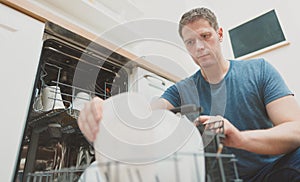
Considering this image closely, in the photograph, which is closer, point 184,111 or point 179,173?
point 179,173

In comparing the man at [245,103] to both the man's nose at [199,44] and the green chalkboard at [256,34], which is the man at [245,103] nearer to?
the man's nose at [199,44]

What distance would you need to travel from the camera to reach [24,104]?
0.59 meters

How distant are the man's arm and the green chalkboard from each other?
97 centimetres

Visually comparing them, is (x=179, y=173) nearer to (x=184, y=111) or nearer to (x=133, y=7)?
(x=184, y=111)

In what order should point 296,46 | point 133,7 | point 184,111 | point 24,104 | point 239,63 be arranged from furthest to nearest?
point 296,46 → point 133,7 → point 239,63 → point 24,104 → point 184,111

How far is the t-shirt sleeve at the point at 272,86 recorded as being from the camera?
0.65 m

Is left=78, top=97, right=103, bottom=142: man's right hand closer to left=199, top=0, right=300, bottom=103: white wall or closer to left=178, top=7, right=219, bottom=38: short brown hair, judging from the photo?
Result: left=178, top=7, right=219, bottom=38: short brown hair

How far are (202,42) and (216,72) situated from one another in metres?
0.13

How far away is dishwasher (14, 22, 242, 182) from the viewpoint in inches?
25.8

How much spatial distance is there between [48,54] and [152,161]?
0.66m

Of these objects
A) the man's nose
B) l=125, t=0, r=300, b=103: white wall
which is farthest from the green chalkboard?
the man's nose

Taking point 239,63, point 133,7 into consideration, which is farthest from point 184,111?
point 133,7

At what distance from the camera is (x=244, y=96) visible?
Result: 0.76 meters

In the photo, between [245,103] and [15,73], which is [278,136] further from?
[15,73]
